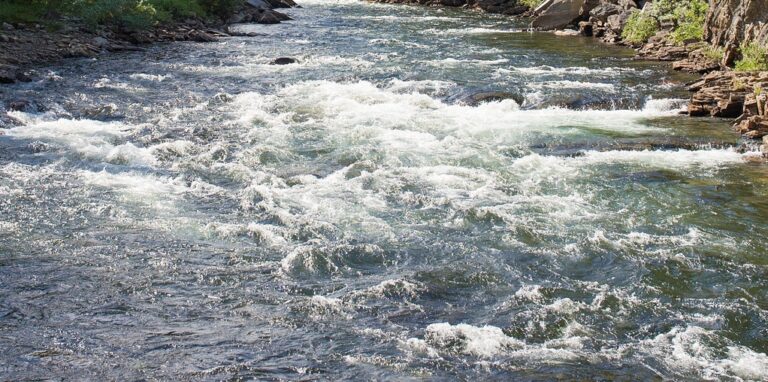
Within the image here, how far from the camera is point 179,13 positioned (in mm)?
39188

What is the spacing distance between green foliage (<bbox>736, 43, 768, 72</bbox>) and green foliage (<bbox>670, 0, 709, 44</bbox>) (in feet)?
17.0

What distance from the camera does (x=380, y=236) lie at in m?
12.0

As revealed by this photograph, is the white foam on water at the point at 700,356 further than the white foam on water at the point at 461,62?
No

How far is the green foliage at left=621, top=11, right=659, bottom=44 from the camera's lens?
31.1 m

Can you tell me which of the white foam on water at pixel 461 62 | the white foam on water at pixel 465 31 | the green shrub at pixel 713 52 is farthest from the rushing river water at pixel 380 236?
the white foam on water at pixel 465 31

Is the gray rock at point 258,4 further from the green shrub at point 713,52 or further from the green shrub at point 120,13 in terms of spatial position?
the green shrub at point 713,52

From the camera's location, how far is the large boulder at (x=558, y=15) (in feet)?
123

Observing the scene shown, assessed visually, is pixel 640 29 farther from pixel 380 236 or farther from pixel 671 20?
pixel 380 236

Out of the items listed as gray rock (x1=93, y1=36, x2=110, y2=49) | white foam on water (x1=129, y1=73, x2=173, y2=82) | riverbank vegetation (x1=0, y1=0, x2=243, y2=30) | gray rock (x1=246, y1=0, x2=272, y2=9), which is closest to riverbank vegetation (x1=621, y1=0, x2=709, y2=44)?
white foam on water (x1=129, y1=73, x2=173, y2=82)

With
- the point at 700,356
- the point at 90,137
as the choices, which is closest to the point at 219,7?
the point at 90,137

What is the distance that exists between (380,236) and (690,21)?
2221 centimetres

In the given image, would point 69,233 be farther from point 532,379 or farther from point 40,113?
point 40,113

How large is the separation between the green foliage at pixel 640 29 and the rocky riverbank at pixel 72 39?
17125 millimetres

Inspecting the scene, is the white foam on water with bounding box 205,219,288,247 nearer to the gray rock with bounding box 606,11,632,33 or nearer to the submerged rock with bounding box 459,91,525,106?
the submerged rock with bounding box 459,91,525,106
